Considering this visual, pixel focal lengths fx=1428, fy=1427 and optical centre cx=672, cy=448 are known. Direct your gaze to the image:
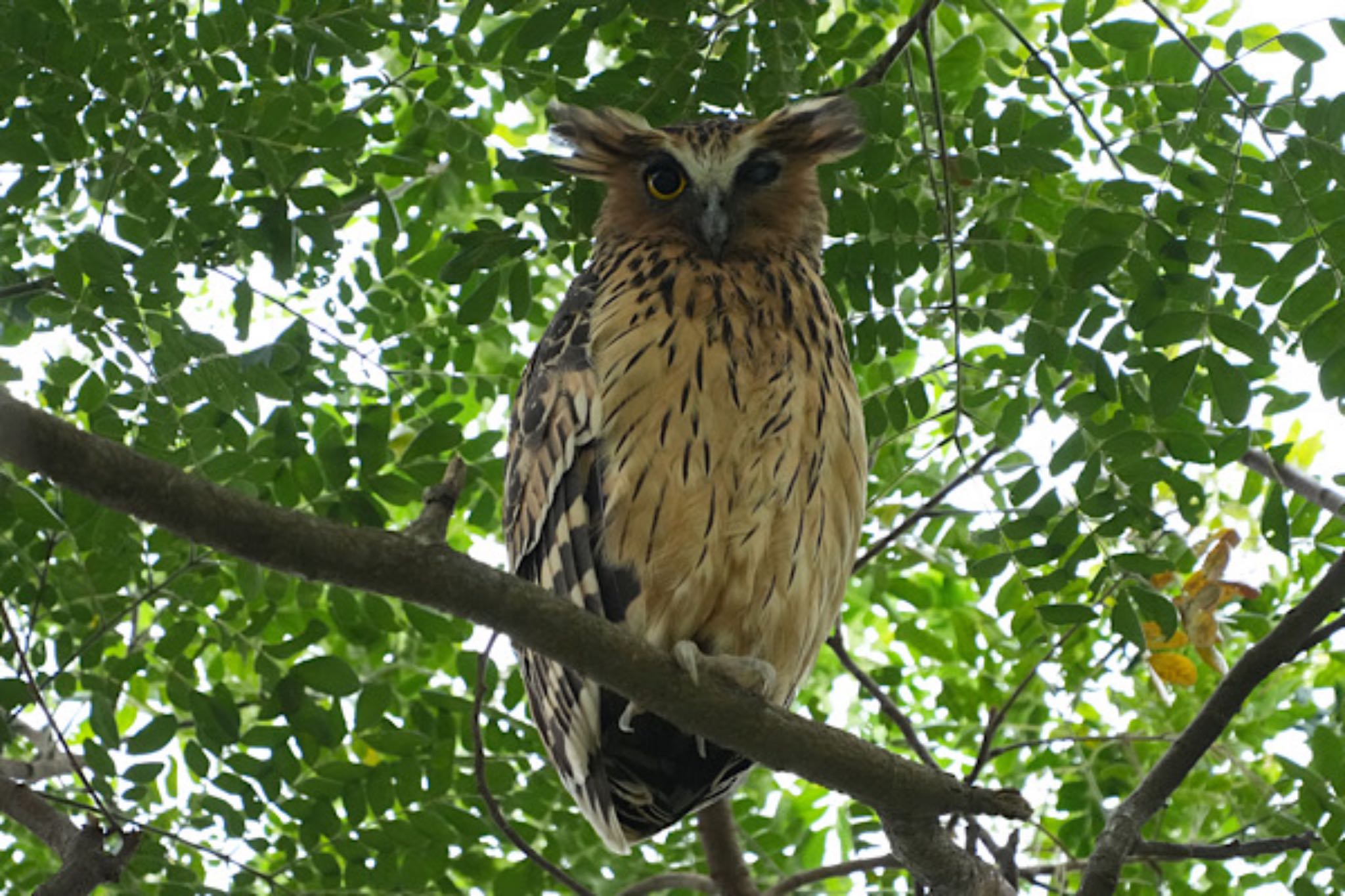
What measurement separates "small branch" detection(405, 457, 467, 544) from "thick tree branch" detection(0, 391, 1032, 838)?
4 centimetres

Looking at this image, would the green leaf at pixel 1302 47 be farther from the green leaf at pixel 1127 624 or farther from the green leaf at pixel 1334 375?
the green leaf at pixel 1127 624

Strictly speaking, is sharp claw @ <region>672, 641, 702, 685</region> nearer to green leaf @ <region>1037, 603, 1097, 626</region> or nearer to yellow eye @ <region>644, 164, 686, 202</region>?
green leaf @ <region>1037, 603, 1097, 626</region>

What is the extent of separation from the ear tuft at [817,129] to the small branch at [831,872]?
61.7 inches

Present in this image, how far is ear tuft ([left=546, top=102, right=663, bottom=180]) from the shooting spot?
3170 millimetres

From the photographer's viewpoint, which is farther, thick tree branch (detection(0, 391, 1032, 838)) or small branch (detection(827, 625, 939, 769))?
small branch (detection(827, 625, 939, 769))

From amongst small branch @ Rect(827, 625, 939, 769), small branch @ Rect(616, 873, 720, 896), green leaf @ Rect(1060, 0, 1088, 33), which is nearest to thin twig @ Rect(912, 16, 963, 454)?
green leaf @ Rect(1060, 0, 1088, 33)

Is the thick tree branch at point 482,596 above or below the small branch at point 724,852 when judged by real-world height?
below

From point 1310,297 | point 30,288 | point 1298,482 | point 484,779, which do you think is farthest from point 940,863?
point 30,288

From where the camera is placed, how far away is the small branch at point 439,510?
190 centimetres

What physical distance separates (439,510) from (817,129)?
1.59m

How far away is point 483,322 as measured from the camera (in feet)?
11.1

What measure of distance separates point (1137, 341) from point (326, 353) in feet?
6.80

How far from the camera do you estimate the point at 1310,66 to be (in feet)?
9.02

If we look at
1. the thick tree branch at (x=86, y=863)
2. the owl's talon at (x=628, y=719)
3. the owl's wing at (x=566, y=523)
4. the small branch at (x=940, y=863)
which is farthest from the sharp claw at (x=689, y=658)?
the thick tree branch at (x=86, y=863)
